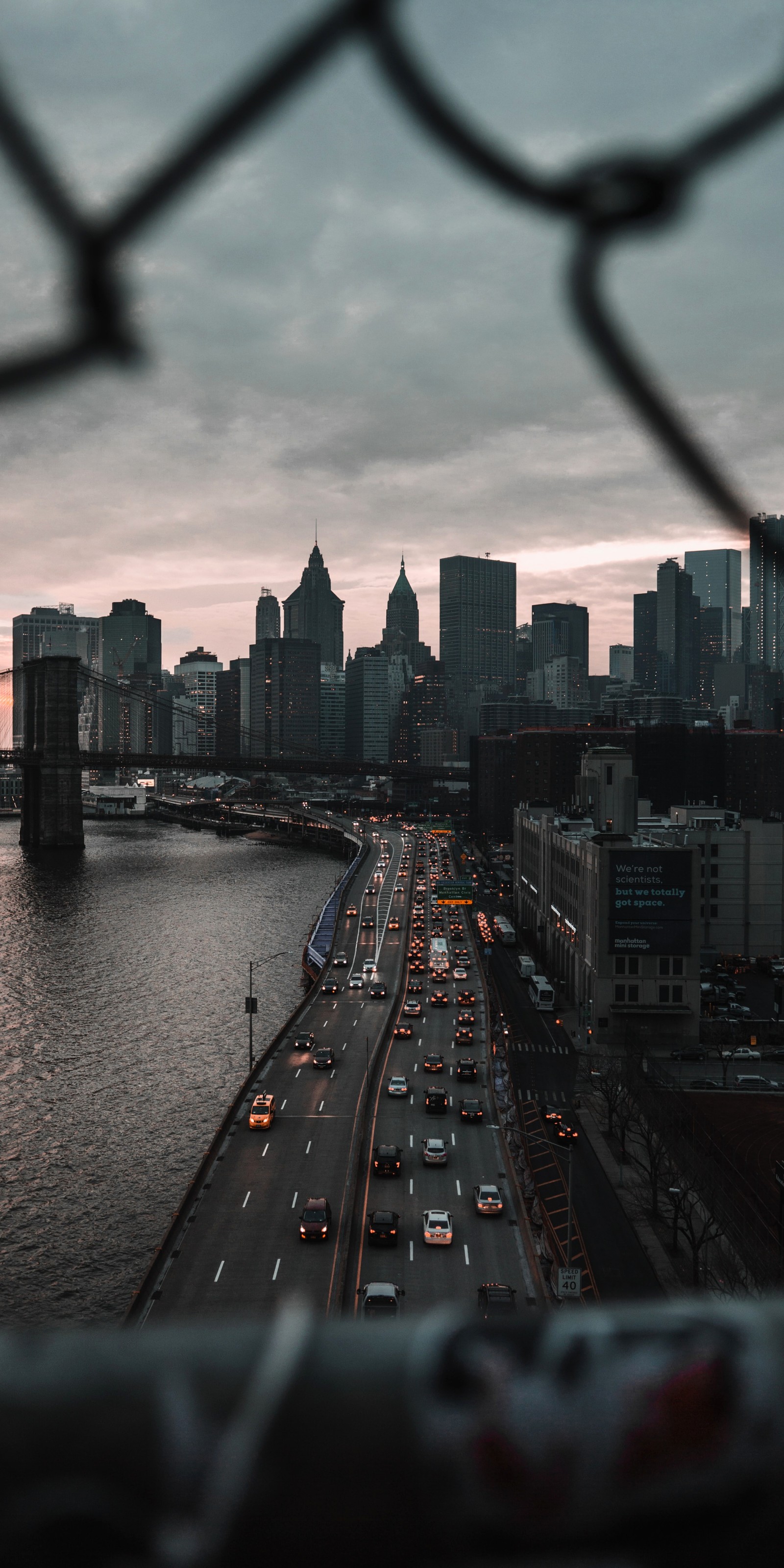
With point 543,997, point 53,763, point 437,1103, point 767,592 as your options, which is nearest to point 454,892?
point 543,997

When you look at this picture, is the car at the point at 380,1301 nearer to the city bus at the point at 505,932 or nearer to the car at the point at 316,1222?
the car at the point at 316,1222

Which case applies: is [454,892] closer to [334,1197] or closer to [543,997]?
[543,997]

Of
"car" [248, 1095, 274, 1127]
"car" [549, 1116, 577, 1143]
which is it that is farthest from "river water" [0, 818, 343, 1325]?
"car" [549, 1116, 577, 1143]

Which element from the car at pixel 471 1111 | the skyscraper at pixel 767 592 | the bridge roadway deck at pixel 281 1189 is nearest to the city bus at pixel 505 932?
the bridge roadway deck at pixel 281 1189

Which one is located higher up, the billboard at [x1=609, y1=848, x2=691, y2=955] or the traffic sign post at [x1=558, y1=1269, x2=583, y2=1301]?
the billboard at [x1=609, y1=848, x2=691, y2=955]

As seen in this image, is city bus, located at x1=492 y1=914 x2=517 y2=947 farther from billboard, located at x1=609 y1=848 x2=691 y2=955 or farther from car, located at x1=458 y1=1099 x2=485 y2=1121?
car, located at x1=458 y1=1099 x2=485 y2=1121

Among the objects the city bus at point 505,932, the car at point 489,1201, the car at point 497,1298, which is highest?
the car at point 497,1298
